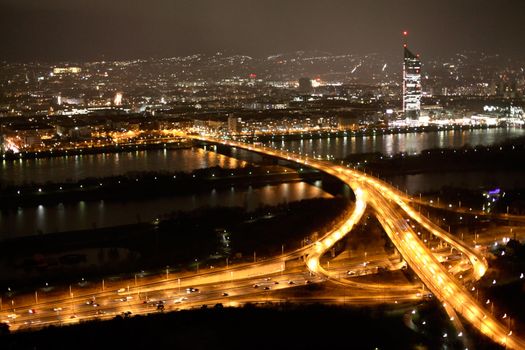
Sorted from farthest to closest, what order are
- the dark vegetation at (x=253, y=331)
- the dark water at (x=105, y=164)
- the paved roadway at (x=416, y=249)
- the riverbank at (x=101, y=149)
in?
the riverbank at (x=101, y=149) → the dark water at (x=105, y=164) → the dark vegetation at (x=253, y=331) → the paved roadway at (x=416, y=249)

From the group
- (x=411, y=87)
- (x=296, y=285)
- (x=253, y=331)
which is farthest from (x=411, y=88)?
(x=253, y=331)

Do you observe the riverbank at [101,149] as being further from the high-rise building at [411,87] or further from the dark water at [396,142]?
the high-rise building at [411,87]

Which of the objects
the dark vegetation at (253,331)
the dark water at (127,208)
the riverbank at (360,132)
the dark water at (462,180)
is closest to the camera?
the dark vegetation at (253,331)

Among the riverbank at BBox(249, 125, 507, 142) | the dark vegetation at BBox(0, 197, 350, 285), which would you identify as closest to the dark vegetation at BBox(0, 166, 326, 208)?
the dark vegetation at BBox(0, 197, 350, 285)

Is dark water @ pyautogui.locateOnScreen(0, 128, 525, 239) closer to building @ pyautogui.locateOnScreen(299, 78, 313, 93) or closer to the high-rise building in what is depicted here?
the high-rise building

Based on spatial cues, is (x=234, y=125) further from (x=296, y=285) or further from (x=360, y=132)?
(x=296, y=285)

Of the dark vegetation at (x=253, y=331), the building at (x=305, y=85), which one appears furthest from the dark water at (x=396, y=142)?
the building at (x=305, y=85)

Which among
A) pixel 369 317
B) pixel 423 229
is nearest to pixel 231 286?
pixel 369 317
